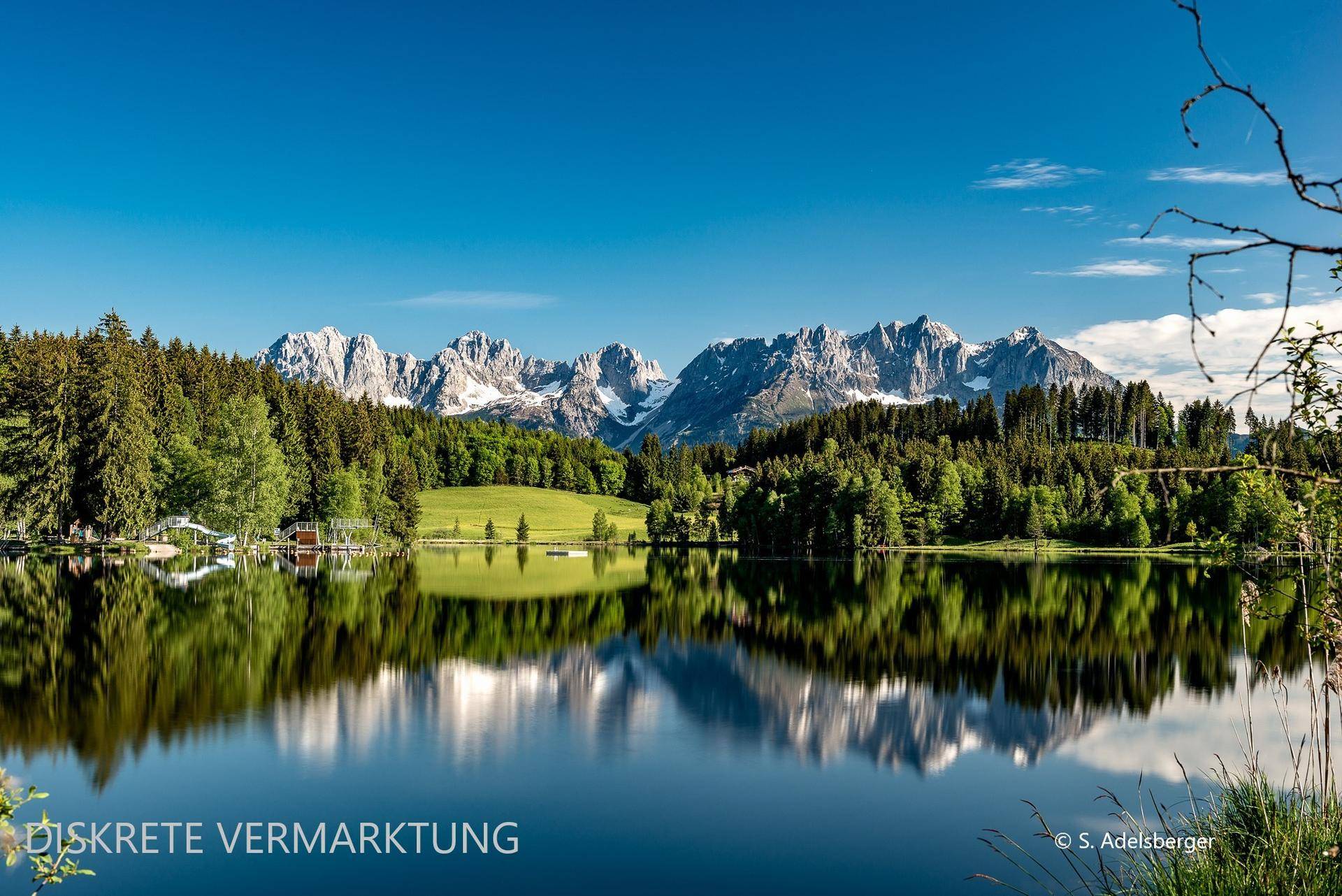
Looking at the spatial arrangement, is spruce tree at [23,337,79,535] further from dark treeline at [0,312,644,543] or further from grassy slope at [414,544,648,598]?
grassy slope at [414,544,648,598]

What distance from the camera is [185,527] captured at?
8762 cm

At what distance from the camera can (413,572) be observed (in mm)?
76312

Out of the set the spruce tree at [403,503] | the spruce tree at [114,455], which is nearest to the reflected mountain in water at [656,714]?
the spruce tree at [114,455]

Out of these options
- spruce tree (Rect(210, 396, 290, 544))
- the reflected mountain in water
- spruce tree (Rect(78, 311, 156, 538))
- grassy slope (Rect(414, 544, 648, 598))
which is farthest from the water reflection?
spruce tree (Rect(210, 396, 290, 544))

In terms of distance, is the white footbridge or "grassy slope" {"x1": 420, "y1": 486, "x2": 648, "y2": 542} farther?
"grassy slope" {"x1": 420, "y1": 486, "x2": 648, "y2": 542}

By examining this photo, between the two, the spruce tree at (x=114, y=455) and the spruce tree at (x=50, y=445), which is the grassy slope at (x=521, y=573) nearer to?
the spruce tree at (x=114, y=455)

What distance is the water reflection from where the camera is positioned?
23.6m

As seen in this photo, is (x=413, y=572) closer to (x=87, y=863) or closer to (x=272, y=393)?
(x=272, y=393)

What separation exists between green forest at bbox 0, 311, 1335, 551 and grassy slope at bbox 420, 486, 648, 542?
8.91 m

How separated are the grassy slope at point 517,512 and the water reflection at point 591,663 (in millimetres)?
94587

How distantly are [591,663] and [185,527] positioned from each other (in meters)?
68.8

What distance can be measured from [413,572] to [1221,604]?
6027cm

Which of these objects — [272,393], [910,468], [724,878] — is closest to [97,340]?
[272,393]

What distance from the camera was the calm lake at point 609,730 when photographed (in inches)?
629
